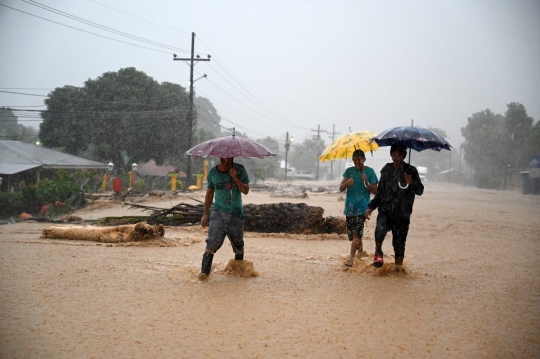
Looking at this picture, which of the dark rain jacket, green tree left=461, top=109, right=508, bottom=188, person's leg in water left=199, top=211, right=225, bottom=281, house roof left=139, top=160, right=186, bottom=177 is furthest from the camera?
green tree left=461, top=109, right=508, bottom=188

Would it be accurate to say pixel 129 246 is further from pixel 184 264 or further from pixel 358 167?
pixel 358 167

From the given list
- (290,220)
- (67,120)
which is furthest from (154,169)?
(290,220)

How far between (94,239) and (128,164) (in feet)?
114

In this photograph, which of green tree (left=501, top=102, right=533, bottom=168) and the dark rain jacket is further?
green tree (left=501, top=102, right=533, bottom=168)

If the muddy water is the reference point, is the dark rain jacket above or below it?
above

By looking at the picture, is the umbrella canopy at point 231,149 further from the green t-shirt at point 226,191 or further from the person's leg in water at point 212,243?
the person's leg in water at point 212,243

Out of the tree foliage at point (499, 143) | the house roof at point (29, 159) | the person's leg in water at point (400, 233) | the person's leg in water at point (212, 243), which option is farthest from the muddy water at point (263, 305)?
the tree foliage at point (499, 143)

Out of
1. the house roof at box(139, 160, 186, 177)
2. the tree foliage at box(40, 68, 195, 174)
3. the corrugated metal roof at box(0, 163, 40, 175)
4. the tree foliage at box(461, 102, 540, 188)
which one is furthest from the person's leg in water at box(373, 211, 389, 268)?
the tree foliage at box(461, 102, 540, 188)

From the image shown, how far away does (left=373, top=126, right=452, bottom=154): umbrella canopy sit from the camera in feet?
23.6

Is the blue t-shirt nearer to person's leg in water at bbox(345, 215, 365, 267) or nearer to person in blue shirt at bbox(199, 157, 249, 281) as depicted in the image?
person's leg in water at bbox(345, 215, 365, 267)

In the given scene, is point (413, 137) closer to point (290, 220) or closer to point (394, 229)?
point (394, 229)

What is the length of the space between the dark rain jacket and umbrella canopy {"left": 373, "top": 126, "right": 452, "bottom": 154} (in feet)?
1.33

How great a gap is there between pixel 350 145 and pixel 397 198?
1.60 meters

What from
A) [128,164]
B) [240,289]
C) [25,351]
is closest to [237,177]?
[240,289]
